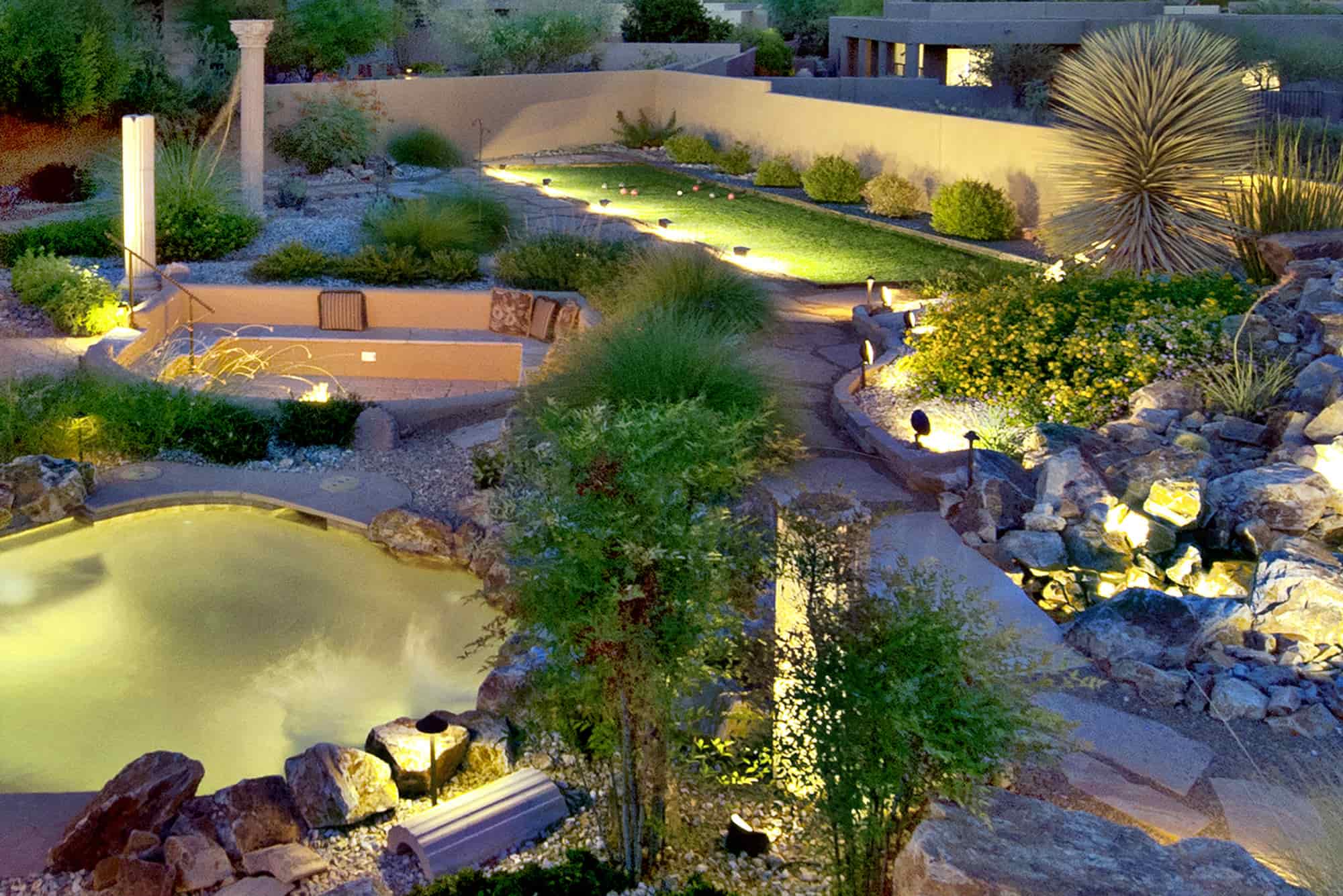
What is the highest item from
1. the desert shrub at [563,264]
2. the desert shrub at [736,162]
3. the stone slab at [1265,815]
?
the desert shrub at [736,162]

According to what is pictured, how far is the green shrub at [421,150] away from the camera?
24.9 m

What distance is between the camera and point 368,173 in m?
22.8

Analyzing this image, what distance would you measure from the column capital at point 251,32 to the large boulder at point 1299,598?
1311cm

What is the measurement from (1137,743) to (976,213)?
41.5 ft

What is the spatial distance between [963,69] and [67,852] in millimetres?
36800

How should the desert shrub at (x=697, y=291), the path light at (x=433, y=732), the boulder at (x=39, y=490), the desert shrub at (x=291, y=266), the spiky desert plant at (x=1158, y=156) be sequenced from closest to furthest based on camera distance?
1. the path light at (x=433, y=732)
2. the boulder at (x=39, y=490)
3. the desert shrub at (x=697, y=291)
4. the spiky desert plant at (x=1158, y=156)
5. the desert shrub at (x=291, y=266)

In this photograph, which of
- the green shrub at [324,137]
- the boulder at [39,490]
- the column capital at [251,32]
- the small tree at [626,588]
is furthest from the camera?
the green shrub at [324,137]

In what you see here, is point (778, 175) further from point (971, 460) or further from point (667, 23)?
point (667, 23)

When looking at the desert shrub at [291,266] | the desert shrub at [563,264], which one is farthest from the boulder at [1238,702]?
the desert shrub at [291,266]

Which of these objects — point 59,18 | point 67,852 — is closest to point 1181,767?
point 67,852

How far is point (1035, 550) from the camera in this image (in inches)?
293

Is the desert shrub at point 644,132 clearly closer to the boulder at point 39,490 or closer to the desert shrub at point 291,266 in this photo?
the desert shrub at point 291,266

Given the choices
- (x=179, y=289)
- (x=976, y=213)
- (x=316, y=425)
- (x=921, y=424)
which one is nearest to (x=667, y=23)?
(x=976, y=213)

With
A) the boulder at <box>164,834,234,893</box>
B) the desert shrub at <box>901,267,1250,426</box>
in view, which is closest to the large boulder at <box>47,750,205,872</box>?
the boulder at <box>164,834,234,893</box>
